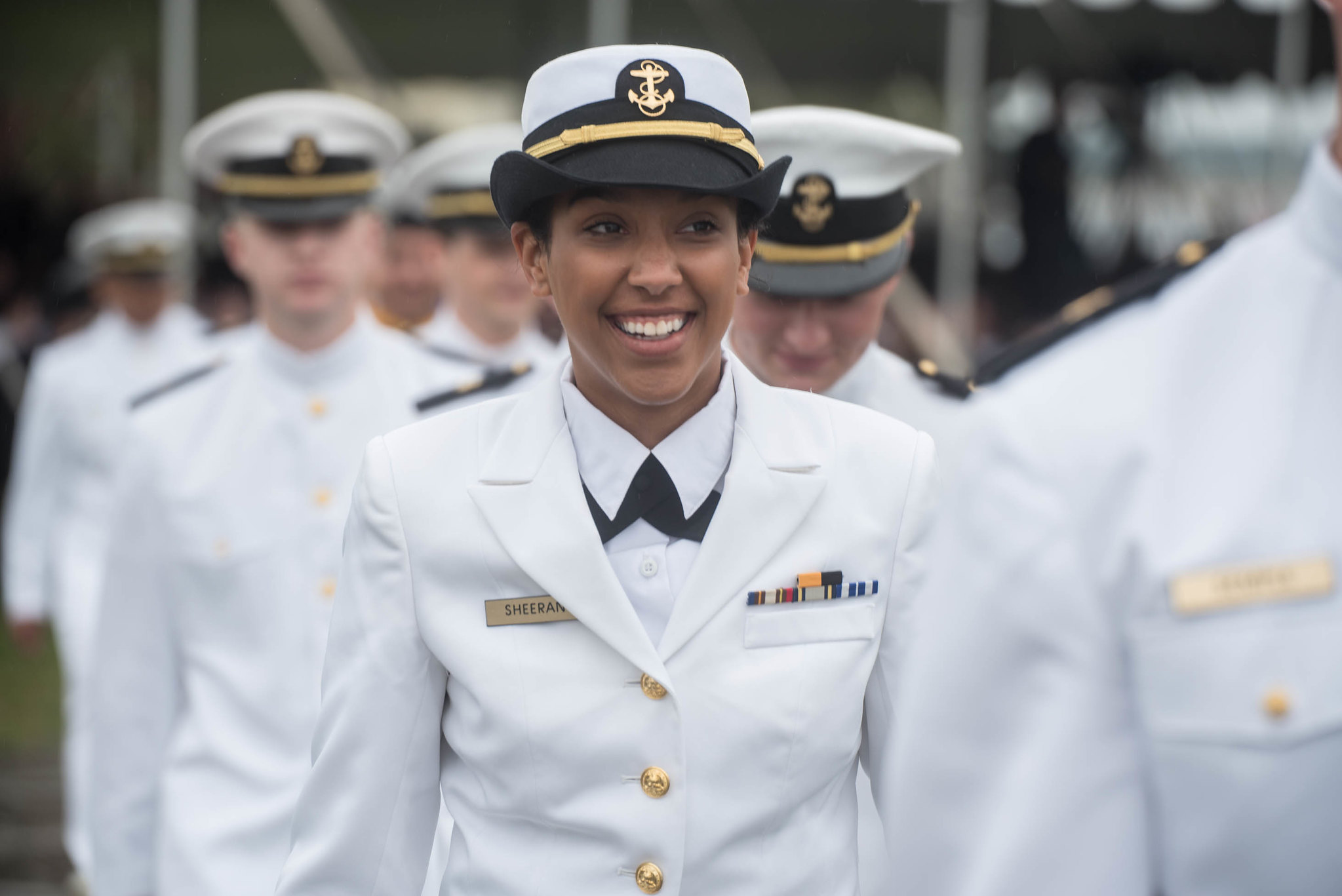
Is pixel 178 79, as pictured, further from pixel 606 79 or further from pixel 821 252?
pixel 606 79

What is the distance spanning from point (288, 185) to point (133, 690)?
1391 mm

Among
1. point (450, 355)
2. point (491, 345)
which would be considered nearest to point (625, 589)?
point (450, 355)

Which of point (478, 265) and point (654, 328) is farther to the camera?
point (478, 265)

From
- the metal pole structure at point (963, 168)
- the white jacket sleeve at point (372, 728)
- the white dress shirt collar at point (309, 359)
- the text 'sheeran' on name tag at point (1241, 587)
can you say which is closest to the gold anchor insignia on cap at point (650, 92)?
the white jacket sleeve at point (372, 728)

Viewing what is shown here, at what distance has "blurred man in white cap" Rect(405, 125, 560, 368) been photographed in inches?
247

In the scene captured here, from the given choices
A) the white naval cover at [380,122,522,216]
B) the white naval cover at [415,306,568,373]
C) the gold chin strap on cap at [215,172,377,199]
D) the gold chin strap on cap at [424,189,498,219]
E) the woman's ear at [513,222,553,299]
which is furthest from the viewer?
the white naval cover at [380,122,522,216]

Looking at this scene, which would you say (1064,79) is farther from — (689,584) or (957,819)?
(957,819)

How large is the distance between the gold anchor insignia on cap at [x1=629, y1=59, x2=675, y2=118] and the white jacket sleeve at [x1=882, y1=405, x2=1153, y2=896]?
97 centimetres

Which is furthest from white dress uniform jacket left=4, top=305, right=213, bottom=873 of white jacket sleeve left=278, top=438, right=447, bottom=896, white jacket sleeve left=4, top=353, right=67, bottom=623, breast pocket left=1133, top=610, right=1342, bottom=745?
breast pocket left=1133, top=610, right=1342, bottom=745

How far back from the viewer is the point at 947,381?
141 inches

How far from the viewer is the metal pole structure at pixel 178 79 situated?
9.39 m

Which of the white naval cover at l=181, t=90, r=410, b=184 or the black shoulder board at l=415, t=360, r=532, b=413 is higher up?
the white naval cover at l=181, t=90, r=410, b=184

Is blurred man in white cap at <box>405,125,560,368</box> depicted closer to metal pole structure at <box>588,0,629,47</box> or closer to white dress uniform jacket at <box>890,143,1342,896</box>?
metal pole structure at <box>588,0,629,47</box>

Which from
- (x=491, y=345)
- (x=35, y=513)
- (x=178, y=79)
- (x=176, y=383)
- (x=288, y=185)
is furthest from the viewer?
(x=178, y=79)
